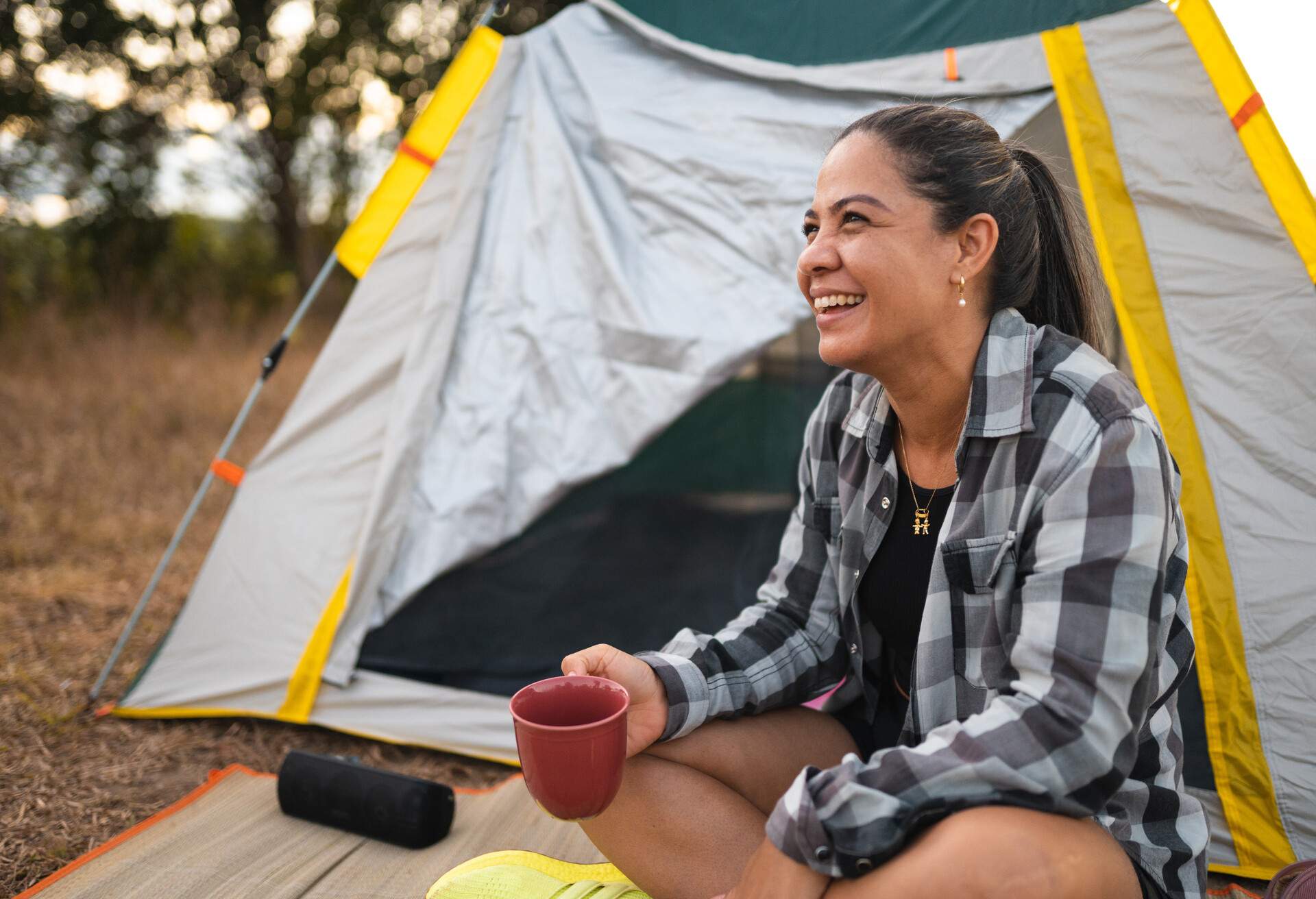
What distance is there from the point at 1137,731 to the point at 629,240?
1.52m

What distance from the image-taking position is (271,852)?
1.72m

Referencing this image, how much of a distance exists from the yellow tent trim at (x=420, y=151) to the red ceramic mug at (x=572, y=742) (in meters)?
1.42

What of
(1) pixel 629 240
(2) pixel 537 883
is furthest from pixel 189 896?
(1) pixel 629 240

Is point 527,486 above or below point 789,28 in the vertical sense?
below

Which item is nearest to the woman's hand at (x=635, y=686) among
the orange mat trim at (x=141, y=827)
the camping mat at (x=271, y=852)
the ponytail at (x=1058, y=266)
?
the camping mat at (x=271, y=852)

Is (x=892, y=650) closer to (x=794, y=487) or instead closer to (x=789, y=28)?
(x=794, y=487)

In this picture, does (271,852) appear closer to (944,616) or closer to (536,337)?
(536,337)

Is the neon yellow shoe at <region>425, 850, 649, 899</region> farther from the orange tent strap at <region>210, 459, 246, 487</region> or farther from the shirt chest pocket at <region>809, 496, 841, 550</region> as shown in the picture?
the orange tent strap at <region>210, 459, 246, 487</region>

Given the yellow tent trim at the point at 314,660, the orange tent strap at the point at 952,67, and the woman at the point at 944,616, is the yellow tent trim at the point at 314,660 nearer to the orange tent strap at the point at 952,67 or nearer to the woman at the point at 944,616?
the woman at the point at 944,616

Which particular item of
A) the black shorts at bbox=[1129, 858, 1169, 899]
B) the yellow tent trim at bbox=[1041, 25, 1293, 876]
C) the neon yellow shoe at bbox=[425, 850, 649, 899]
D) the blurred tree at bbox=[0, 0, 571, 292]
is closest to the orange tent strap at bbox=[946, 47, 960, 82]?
the yellow tent trim at bbox=[1041, 25, 1293, 876]

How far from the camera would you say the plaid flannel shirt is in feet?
3.24

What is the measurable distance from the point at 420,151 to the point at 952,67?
117cm

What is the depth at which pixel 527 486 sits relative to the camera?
219 cm

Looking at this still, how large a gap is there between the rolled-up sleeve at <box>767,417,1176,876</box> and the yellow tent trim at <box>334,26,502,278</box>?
163 cm
